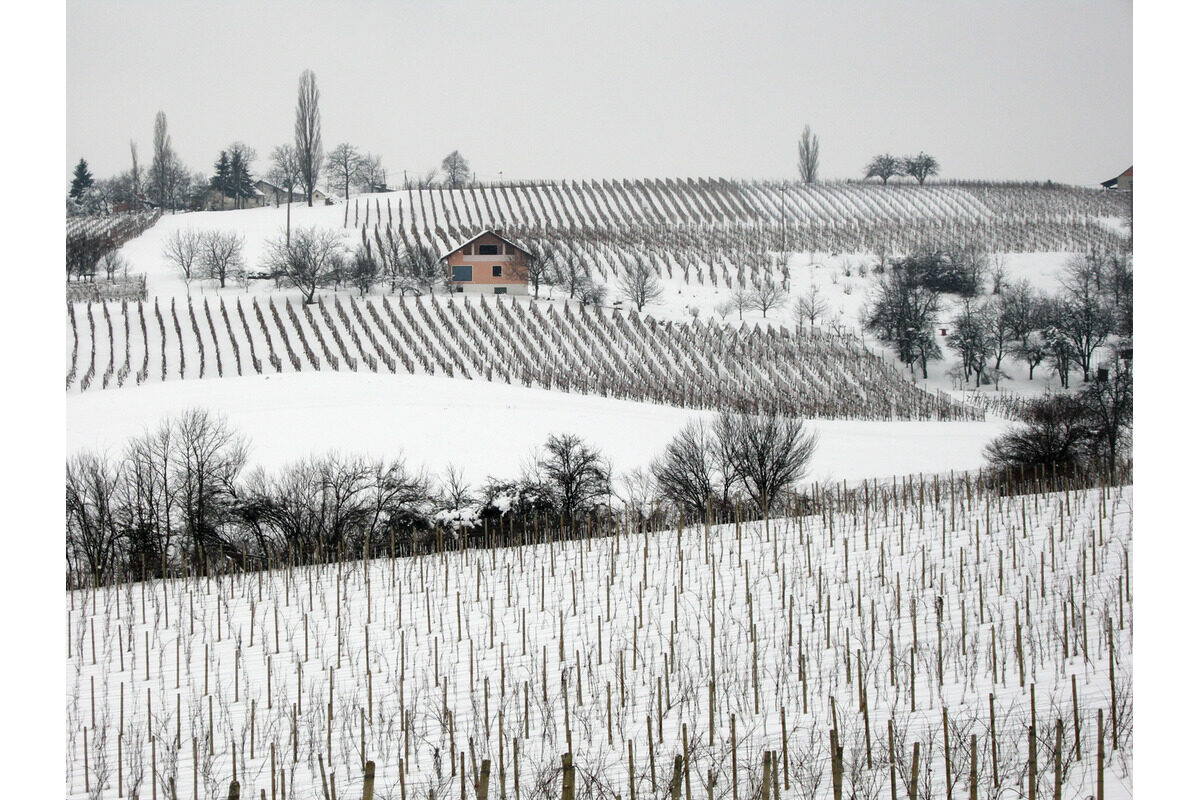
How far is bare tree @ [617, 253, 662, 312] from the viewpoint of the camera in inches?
1106

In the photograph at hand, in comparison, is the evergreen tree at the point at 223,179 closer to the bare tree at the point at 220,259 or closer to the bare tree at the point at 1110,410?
the bare tree at the point at 220,259

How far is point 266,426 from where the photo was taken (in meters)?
14.4

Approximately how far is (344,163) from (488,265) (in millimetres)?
16490

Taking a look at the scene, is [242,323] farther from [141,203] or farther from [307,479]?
[141,203]

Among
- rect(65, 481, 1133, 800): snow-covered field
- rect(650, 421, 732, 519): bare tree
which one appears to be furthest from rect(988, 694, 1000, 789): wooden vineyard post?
rect(650, 421, 732, 519): bare tree

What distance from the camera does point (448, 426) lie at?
14.9 meters

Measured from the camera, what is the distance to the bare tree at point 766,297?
27406 mm

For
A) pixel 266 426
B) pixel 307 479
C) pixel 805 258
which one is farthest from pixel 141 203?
pixel 307 479

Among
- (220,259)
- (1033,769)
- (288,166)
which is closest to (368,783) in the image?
(1033,769)

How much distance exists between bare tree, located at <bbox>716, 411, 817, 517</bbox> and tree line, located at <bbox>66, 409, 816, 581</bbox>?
0.07 ft

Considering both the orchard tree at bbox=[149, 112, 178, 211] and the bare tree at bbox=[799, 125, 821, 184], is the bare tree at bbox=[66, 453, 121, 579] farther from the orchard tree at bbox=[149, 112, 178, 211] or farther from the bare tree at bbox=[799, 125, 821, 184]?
the bare tree at bbox=[799, 125, 821, 184]

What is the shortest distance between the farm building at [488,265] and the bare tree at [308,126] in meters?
5.34

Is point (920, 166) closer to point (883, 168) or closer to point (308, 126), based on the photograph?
point (883, 168)
